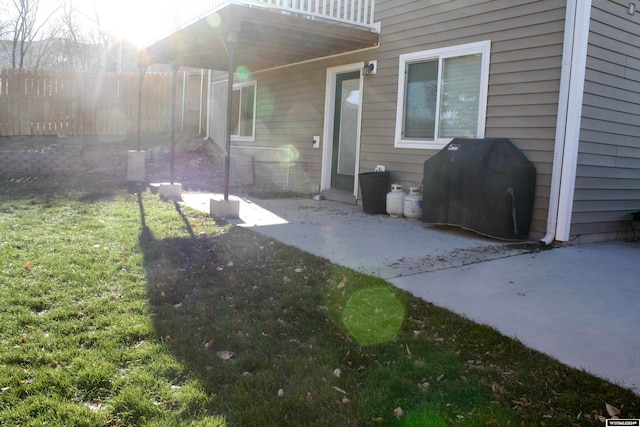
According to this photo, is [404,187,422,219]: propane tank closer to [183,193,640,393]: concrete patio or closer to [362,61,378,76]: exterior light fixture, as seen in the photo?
[183,193,640,393]: concrete patio

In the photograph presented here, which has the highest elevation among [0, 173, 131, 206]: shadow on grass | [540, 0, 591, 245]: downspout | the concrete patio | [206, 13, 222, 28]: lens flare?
[206, 13, 222, 28]: lens flare

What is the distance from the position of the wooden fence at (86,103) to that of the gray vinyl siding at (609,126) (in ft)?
36.6

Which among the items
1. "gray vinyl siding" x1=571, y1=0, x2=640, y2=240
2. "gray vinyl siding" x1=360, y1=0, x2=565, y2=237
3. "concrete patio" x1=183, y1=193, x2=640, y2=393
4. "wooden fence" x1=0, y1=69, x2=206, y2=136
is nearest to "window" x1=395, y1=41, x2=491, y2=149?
"gray vinyl siding" x1=360, y1=0, x2=565, y2=237

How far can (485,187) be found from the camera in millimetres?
6168

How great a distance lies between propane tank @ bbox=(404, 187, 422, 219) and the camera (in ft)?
24.4

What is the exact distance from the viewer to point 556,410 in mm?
2465

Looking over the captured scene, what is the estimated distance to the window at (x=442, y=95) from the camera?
274 inches

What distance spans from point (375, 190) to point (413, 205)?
777 millimetres

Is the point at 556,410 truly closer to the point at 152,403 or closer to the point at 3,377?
the point at 152,403

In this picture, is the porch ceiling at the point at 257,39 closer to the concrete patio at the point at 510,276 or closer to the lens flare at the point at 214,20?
the lens flare at the point at 214,20

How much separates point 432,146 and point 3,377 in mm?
6108

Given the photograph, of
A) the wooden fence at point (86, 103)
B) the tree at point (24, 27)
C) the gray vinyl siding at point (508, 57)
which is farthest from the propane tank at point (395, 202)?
the tree at point (24, 27)

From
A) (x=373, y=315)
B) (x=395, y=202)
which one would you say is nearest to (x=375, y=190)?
(x=395, y=202)

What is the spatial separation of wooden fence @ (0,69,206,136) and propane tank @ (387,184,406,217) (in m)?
8.88
